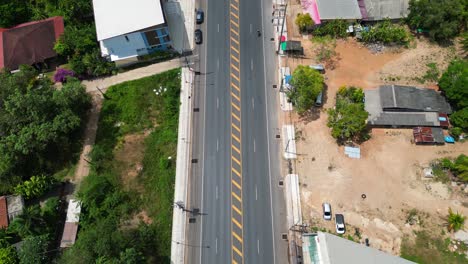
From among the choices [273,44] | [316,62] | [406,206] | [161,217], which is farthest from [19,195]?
[406,206]

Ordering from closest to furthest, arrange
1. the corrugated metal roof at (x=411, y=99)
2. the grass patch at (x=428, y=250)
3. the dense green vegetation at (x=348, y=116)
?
the grass patch at (x=428, y=250)
the dense green vegetation at (x=348, y=116)
the corrugated metal roof at (x=411, y=99)

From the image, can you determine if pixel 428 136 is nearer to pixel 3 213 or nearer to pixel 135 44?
pixel 135 44

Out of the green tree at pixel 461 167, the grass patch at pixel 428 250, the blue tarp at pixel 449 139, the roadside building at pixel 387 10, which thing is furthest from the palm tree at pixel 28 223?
the roadside building at pixel 387 10

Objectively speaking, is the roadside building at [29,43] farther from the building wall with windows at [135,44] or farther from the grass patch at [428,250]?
the grass patch at [428,250]

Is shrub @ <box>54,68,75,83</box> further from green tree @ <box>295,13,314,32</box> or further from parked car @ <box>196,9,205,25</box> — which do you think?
→ green tree @ <box>295,13,314,32</box>

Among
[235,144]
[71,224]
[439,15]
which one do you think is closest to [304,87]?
[235,144]

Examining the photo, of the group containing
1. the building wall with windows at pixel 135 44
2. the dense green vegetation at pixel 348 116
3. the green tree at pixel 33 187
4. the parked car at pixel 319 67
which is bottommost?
the green tree at pixel 33 187
